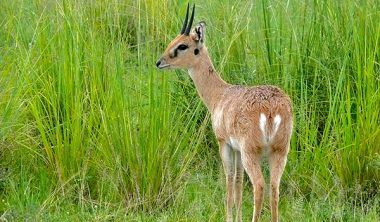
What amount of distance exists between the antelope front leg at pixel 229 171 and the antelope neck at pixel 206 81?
1.30 feet

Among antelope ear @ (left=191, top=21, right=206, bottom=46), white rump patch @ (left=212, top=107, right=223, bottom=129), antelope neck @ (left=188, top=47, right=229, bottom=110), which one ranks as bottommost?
white rump patch @ (left=212, top=107, right=223, bottom=129)

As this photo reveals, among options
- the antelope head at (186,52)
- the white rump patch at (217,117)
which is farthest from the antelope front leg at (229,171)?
the antelope head at (186,52)

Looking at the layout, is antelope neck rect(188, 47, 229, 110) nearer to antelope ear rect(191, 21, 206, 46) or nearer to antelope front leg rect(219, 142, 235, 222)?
antelope ear rect(191, 21, 206, 46)

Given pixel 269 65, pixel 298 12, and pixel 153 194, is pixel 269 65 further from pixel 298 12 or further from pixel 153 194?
pixel 153 194

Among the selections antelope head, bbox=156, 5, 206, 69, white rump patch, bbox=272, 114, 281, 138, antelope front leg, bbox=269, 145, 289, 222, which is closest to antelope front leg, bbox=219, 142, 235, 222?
antelope front leg, bbox=269, 145, 289, 222

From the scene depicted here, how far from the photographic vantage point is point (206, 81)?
20.2 feet

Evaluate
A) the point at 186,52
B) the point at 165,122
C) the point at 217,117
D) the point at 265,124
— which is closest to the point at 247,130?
the point at 265,124

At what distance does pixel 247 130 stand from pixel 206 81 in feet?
2.83

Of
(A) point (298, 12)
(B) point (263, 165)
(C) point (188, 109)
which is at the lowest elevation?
(B) point (263, 165)

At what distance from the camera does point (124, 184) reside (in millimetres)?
5996

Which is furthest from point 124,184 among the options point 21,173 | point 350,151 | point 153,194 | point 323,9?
point 323,9

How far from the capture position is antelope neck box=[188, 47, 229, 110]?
→ 6.11 metres

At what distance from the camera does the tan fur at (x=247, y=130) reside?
534 cm

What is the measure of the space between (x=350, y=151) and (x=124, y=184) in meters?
1.37
